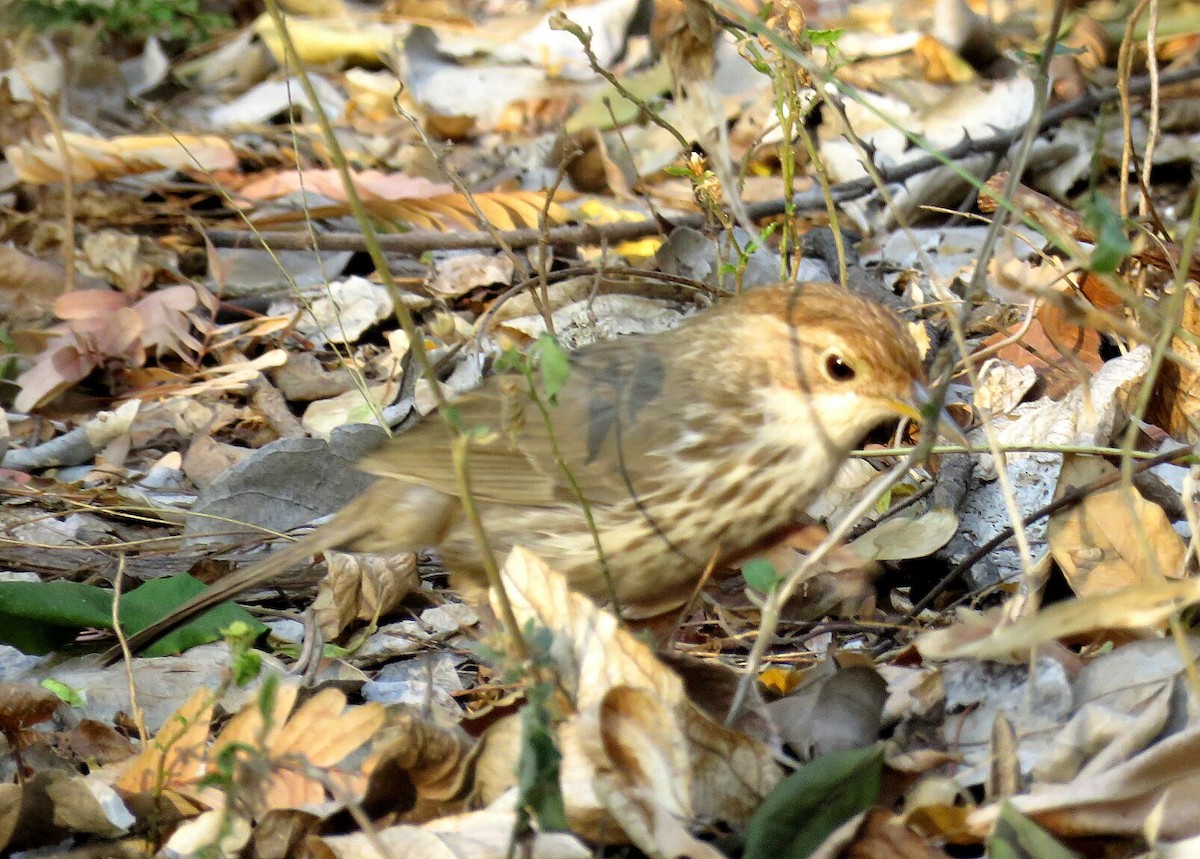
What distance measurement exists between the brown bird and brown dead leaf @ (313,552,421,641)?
0.07 m

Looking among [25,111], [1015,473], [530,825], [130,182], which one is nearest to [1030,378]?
[1015,473]

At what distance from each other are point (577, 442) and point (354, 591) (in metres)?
0.71

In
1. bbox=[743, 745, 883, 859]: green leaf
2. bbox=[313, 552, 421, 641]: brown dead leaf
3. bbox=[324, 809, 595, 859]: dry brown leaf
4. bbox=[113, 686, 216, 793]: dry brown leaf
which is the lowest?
bbox=[313, 552, 421, 641]: brown dead leaf

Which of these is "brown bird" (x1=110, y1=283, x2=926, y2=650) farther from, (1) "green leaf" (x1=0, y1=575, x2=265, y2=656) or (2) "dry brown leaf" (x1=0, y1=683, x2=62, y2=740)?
(2) "dry brown leaf" (x1=0, y1=683, x2=62, y2=740)

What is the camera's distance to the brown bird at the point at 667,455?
326 cm

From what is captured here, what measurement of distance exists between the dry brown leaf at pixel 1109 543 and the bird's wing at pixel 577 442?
2.91 feet

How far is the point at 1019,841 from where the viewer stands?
2.11m

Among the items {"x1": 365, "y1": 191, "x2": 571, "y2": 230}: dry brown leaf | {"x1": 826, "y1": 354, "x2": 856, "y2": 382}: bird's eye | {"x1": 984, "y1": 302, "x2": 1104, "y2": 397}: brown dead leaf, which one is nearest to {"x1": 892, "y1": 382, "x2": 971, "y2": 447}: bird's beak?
{"x1": 826, "y1": 354, "x2": 856, "y2": 382}: bird's eye

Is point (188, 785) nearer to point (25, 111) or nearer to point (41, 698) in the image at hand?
point (41, 698)

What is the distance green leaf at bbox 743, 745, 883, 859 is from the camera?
2.21 m

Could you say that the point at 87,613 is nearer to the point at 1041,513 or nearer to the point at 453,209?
the point at 1041,513

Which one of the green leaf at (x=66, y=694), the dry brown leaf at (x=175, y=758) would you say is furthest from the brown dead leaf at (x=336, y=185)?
the dry brown leaf at (x=175, y=758)

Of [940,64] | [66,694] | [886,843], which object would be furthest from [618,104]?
[886,843]

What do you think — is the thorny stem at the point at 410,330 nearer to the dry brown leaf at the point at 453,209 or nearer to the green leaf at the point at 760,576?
the green leaf at the point at 760,576
